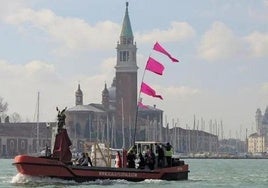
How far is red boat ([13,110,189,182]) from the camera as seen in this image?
35000mm

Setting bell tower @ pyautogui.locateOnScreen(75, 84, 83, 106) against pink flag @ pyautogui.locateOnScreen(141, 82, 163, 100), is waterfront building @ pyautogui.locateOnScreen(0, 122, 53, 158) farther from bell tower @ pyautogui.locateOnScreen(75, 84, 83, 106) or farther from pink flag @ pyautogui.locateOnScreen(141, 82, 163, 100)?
pink flag @ pyautogui.locateOnScreen(141, 82, 163, 100)

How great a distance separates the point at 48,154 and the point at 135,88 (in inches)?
5380

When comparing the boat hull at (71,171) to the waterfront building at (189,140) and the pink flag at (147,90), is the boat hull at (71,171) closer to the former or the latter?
the pink flag at (147,90)

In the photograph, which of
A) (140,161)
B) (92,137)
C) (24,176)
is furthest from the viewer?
(92,137)

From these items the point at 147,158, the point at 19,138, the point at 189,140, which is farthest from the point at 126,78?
the point at 147,158

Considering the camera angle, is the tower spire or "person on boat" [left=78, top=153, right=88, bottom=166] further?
the tower spire

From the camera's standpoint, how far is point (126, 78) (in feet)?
565

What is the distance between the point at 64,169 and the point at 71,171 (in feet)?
1.17

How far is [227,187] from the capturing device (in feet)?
122

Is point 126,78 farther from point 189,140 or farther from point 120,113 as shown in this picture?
point 189,140

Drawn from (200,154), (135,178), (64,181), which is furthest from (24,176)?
(200,154)

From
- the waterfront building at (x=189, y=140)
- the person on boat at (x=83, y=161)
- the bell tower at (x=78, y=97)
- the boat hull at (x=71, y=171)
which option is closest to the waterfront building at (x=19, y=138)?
the waterfront building at (x=189, y=140)

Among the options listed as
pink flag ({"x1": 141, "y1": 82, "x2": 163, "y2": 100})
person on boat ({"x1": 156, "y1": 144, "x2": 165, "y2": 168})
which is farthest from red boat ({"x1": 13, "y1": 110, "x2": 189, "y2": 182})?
pink flag ({"x1": 141, "y1": 82, "x2": 163, "y2": 100})

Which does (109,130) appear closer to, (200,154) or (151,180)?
(200,154)
